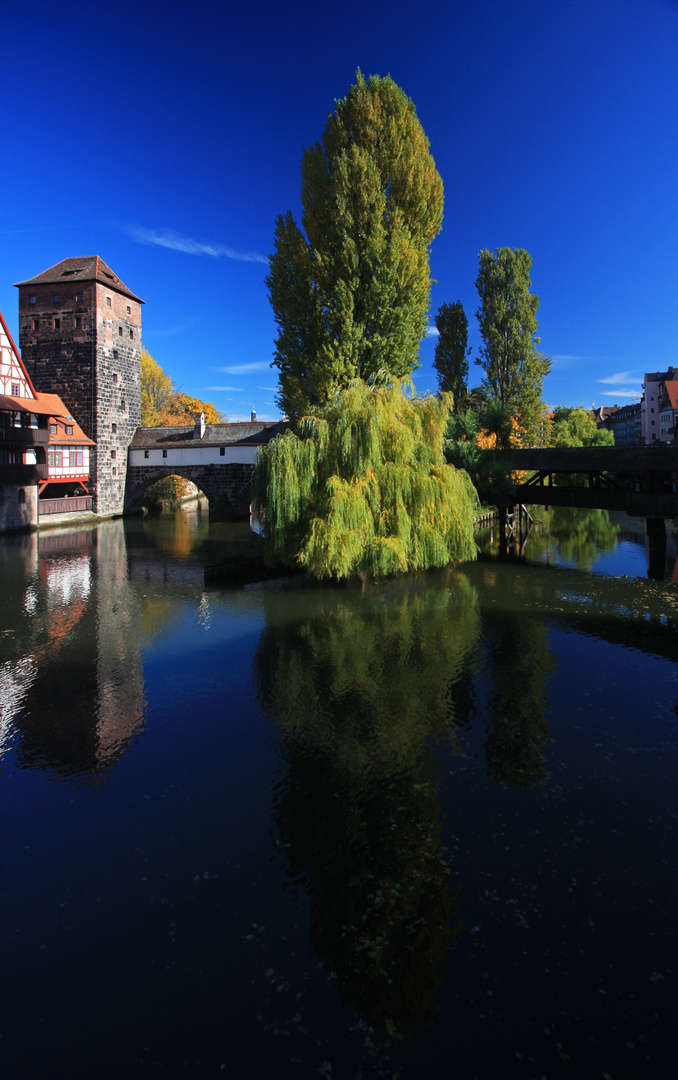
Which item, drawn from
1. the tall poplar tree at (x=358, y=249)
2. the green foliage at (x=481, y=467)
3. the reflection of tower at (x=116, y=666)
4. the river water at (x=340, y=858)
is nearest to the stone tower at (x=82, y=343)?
the tall poplar tree at (x=358, y=249)

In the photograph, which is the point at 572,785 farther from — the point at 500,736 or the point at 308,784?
the point at 308,784

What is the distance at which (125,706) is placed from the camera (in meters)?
9.05

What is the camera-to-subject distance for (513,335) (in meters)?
35.1

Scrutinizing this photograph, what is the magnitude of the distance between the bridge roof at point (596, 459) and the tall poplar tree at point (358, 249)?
667cm

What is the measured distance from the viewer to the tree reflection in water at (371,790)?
4469 mm

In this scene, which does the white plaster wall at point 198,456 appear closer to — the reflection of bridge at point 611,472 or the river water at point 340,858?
the reflection of bridge at point 611,472

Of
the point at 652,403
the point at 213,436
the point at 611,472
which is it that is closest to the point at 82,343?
the point at 213,436

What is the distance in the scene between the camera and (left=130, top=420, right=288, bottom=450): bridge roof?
36875 millimetres

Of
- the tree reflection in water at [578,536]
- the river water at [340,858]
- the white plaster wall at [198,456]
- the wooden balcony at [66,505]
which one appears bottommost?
the river water at [340,858]

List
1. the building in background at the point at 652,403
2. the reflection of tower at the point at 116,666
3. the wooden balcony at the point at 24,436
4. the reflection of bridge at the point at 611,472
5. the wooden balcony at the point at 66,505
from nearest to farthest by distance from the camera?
1. the reflection of tower at the point at 116,666
2. the reflection of bridge at the point at 611,472
3. the wooden balcony at the point at 24,436
4. the wooden balcony at the point at 66,505
5. the building in background at the point at 652,403

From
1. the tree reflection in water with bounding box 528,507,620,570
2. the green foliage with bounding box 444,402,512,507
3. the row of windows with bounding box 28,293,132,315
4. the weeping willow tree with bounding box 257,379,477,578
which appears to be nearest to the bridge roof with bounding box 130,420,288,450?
the row of windows with bounding box 28,293,132,315

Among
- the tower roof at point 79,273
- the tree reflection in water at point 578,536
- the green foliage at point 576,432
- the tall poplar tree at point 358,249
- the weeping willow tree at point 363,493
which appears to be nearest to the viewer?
the weeping willow tree at point 363,493

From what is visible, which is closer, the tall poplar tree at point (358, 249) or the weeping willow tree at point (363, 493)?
the weeping willow tree at point (363, 493)

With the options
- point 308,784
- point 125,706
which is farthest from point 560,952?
point 125,706
